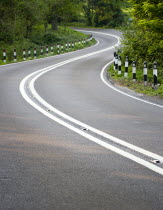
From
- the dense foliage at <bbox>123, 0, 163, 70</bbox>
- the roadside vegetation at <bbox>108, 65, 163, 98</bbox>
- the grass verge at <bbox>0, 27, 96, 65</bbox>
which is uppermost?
the dense foliage at <bbox>123, 0, 163, 70</bbox>

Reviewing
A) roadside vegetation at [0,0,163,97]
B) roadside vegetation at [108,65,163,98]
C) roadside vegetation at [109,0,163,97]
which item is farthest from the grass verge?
roadside vegetation at [108,65,163,98]

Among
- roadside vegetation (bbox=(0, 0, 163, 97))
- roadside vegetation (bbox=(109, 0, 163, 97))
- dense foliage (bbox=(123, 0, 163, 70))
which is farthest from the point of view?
roadside vegetation (bbox=(0, 0, 163, 97))

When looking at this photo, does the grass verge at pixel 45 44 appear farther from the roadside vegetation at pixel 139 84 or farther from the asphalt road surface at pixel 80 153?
the asphalt road surface at pixel 80 153

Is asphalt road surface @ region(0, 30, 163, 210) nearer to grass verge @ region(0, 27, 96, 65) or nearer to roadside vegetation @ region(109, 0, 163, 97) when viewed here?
roadside vegetation @ region(109, 0, 163, 97)

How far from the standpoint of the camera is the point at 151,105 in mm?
11820

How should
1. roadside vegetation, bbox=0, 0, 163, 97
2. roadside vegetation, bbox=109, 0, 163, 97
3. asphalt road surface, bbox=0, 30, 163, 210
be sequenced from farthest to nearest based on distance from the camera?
roadside vegetation, bbox=0, 0, 163, 97 → roadside vegetation, bbox=109, 0, 163, 97 → asphalt road surface, bbox=0, 30, 163, 210

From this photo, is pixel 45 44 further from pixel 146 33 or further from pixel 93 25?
pixel 93 25

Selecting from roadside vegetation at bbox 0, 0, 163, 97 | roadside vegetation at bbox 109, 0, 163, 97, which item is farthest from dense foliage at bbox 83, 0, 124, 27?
roadside vegetation at bbox 109, 0, 163, 97

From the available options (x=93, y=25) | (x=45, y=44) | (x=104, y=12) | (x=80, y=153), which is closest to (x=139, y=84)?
(x=80, y=153)

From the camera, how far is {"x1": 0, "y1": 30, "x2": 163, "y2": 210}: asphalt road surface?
14.7 feet

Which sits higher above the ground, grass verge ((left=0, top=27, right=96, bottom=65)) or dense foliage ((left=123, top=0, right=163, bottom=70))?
dense foliage ((left=123, top=0, right=163, bottom=70))

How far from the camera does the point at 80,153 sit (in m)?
6.27

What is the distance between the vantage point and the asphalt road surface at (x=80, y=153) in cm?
448

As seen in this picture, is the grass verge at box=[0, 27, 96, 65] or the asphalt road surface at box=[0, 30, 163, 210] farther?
the grass verge at box=[0, 27, 96, 65]
